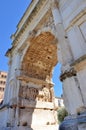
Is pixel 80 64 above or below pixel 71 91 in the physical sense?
above

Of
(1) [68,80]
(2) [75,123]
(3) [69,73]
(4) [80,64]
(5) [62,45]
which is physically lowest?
(2) [75,123]

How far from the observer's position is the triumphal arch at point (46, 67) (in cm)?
421

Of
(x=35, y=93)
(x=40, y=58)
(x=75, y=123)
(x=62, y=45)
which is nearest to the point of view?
(x=75, y=123)

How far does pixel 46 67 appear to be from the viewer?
984 cm

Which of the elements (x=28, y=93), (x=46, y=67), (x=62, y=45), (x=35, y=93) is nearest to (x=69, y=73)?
(x=62, y=45)

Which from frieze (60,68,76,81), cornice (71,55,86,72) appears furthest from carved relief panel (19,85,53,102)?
cornice (71,55,86,72)

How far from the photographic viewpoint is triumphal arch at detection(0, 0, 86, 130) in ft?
13.8

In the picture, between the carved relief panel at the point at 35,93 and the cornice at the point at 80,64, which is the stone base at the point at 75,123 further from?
the carved relief panel at the point at 35,93

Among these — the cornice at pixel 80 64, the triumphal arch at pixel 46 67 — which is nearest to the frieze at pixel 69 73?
the triumphal arch at pixel 46 67

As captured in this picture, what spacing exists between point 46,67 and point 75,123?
6.44 m

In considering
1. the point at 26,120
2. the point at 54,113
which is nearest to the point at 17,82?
the point at 26,120

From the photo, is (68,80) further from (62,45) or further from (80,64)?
(62,45)

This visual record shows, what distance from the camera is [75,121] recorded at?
3576mm

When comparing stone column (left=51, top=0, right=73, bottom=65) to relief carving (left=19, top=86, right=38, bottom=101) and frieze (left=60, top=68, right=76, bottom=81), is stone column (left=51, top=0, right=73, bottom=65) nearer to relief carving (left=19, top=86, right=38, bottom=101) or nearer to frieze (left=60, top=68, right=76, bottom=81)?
frieze (left=60, top=68, right=76, bottom=81)
